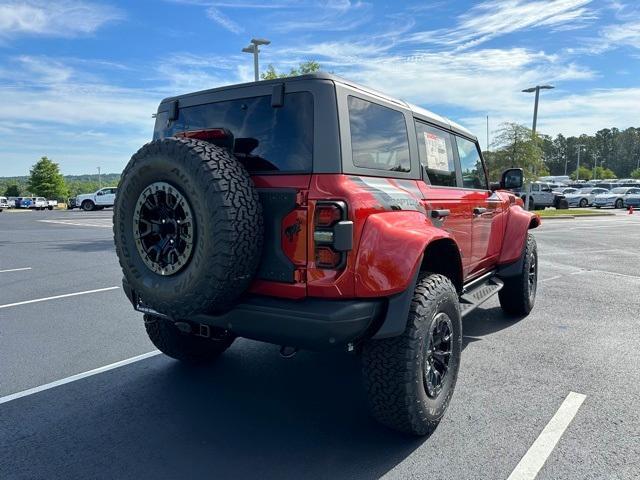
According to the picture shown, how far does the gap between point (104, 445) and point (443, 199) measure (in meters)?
2.69

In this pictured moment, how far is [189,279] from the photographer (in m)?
2.35

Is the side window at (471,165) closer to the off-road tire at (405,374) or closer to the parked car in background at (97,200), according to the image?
the off-road tire at (405,374)

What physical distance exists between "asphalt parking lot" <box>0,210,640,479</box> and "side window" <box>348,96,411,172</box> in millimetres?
1622

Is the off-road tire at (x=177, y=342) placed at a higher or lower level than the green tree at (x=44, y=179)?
lower

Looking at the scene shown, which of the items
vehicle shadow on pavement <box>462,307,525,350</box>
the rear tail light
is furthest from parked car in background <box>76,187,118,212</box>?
the rear tail light

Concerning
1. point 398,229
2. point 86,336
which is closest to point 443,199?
point 398,229

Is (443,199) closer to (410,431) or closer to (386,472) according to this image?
(410,431)

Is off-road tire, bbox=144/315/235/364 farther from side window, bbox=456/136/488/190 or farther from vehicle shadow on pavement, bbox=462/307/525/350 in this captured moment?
side window, bbox=456/136/488/190

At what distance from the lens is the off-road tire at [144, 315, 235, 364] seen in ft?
11.7

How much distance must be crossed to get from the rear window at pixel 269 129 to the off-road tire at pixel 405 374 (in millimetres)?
1035

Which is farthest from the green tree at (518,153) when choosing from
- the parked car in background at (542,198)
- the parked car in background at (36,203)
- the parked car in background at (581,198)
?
the parked car in background at (36,203)

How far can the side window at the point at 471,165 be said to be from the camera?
427cm

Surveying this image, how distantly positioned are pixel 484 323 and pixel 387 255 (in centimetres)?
306

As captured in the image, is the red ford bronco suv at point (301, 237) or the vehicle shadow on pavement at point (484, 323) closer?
the red ford bronco suv at point (301, 237)
